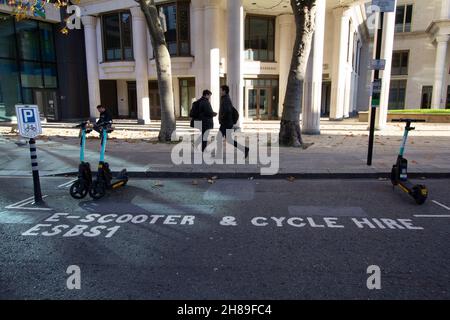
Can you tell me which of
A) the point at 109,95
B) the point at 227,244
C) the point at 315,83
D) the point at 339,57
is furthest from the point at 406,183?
the point at 109,95

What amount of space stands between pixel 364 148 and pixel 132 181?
805cm

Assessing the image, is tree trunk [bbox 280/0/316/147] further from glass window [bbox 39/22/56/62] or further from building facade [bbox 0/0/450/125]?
glass window [bbox 39/22/56/62]

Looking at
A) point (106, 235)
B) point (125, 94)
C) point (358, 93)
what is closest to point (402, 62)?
point (358, 93)

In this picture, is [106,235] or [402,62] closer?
[106,235]

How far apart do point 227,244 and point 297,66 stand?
8.35 meters

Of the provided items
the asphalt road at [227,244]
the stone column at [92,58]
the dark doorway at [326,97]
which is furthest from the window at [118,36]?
the asphalt road at [227,244]

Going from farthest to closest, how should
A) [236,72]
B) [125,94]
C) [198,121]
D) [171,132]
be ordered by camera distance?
1. [125,94]
2. [236,72]
3. [171,132]
4. [198,121]

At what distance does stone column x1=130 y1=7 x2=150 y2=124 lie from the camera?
21.9 meters

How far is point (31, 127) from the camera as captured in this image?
6.00 meters

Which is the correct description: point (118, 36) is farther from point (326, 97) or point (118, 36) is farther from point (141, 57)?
point (326, 97)

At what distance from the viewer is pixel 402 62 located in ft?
123

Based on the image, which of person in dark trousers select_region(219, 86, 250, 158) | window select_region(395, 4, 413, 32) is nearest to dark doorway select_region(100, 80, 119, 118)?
person in dark trousers select_region(219, 86, 250, 158)
